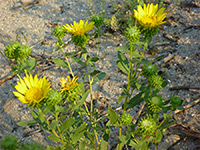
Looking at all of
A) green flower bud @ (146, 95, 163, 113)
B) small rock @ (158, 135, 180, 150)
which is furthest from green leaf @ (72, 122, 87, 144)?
small rock @ (158, 135, 180, 150)

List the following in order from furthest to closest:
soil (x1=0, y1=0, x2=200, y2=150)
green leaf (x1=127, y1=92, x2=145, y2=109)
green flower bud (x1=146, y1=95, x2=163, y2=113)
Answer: soil (x1=0, y1=0, x2=200, y2=150) → green leaf (x1=127, y1=92, x2=145, y2=109) → green flower bud (x1=146, y1=95, x2=163, y2=113)

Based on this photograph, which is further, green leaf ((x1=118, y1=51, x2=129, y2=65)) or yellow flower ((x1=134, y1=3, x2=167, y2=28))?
green leaf ((x1=118, y1=51, x2=129, y2=65))

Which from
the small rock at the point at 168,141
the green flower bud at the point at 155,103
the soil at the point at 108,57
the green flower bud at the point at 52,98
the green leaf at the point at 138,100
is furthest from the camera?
the soil at the point at 108,57

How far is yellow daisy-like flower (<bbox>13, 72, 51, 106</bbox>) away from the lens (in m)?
1.63

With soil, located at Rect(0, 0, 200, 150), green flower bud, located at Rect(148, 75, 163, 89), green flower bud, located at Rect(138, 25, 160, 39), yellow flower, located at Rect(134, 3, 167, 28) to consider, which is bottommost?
soil, located at Rect(0, 0, 200, 150)

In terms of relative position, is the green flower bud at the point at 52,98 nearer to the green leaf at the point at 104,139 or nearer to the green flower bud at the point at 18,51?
the green flower bud at the point at 18,51

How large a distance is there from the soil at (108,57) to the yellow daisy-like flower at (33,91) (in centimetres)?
104

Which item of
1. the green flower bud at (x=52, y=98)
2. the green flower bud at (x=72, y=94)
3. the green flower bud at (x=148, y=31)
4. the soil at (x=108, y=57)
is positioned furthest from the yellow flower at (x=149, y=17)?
the soil at (x=108, y=57)

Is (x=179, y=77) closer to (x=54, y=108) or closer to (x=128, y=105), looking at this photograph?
(x=128, y=105)

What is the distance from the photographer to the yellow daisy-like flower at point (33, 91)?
1633 mm

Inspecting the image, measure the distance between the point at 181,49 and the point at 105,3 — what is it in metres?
1.84

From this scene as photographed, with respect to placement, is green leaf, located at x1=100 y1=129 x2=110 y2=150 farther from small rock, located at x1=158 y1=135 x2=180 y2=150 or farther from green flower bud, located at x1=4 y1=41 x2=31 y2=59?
green flower bud, located at x1=4 y1=41 x2=31 y2=59

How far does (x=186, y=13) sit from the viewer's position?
13.3ft

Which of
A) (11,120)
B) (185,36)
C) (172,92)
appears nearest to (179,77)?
(172,92)
